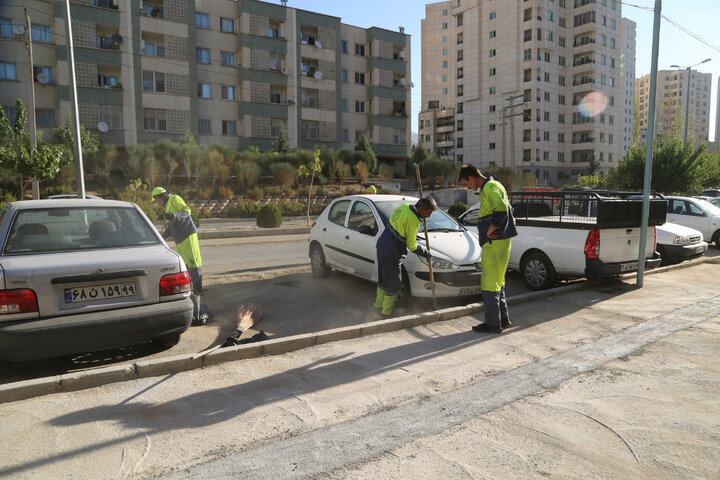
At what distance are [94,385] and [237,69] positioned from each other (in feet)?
137

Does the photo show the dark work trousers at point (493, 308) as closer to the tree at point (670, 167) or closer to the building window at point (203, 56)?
the tree at point (670, 167)

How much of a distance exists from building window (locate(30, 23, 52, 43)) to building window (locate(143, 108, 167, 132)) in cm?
740

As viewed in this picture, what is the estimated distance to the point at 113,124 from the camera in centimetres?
3641

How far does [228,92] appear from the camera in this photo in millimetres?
41750

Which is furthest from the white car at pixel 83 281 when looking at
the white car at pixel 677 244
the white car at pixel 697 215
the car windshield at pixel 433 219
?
the white car at pixel 697 215

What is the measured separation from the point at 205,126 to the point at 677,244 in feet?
120

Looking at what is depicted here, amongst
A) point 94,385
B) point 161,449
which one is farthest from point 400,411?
point 94,385

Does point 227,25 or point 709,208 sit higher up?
point 227,25

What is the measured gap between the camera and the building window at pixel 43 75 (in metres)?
33.9

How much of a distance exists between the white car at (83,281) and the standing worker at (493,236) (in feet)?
10.7

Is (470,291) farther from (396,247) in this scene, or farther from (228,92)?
(228,92)

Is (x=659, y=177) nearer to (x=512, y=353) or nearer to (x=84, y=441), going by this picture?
(x=512, y=353)

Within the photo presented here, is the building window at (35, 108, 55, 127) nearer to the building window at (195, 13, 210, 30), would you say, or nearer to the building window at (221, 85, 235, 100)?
the building window at (221, 85, 235, 100)

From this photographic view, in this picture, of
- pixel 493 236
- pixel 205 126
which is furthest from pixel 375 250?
pixel 205 126
